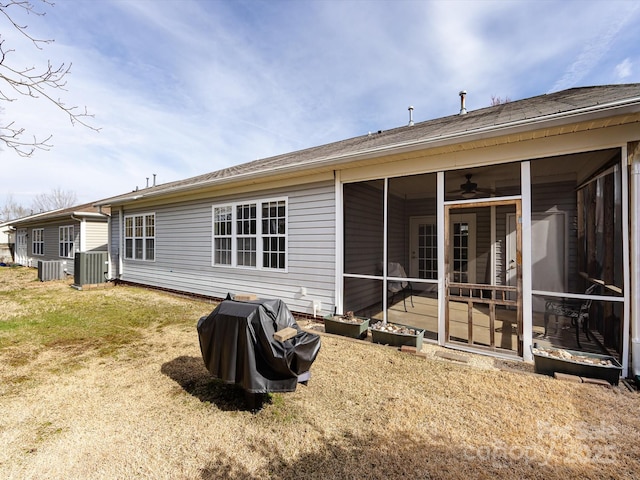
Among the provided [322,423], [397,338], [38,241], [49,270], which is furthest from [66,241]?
[322,423]

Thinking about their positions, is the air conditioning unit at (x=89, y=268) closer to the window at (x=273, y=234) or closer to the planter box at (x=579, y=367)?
the window at (x=273, y=234)

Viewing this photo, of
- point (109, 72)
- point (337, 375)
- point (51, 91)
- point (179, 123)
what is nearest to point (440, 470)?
point (337, 375)

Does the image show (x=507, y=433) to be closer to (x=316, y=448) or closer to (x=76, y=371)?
(x=316, y=448)

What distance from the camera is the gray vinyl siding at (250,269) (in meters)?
5.50

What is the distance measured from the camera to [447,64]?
30.6 ft

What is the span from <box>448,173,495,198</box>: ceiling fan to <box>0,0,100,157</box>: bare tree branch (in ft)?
15.7

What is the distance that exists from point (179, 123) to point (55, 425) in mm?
10192

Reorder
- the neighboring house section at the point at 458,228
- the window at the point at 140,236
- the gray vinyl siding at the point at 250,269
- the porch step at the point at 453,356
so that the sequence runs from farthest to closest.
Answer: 1. the window at the point at 140,236
2. the gray vinyl siding at the point at 250,269
3. the porch step at the point at 453,356
4. the neighboring house section at the point at 458,228

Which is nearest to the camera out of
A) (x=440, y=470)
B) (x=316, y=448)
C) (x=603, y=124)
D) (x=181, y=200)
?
(x=440, y=470)

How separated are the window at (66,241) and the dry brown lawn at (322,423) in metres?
11.7

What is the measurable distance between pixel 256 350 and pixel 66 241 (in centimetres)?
1579

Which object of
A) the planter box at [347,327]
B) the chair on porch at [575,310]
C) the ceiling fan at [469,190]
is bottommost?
the planter box at [347,327]

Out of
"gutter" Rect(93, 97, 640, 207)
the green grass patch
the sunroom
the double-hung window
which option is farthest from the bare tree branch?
the double-hung window

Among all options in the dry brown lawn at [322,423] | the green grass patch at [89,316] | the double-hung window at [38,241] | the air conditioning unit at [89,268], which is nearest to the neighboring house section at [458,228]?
the green grass patch at [89,316]
